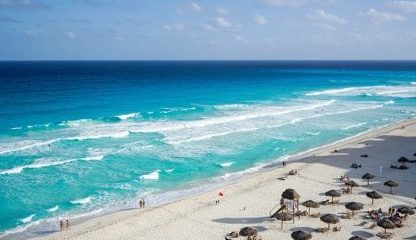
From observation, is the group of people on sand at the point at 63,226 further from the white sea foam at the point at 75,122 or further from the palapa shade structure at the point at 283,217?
the white sea foam at the point at 75,122

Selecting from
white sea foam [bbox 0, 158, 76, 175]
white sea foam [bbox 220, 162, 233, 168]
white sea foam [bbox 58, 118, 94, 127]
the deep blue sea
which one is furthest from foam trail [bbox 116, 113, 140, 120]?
white sea foam [bbox 220, 162, 233, 168]

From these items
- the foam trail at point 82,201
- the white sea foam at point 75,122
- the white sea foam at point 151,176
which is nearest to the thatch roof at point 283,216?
the white sea foam at point 151,176

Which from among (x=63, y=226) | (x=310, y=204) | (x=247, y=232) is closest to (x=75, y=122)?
(x=63, y=226)

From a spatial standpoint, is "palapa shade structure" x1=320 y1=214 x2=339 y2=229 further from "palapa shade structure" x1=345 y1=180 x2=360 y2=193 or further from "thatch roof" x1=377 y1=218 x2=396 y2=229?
"palapa shade structure" x1=345 y1=180 x2=360 y2=193

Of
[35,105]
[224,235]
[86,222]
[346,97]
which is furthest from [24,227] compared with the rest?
[346,97]

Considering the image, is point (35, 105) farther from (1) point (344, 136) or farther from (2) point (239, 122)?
(1) point (344, 136)
